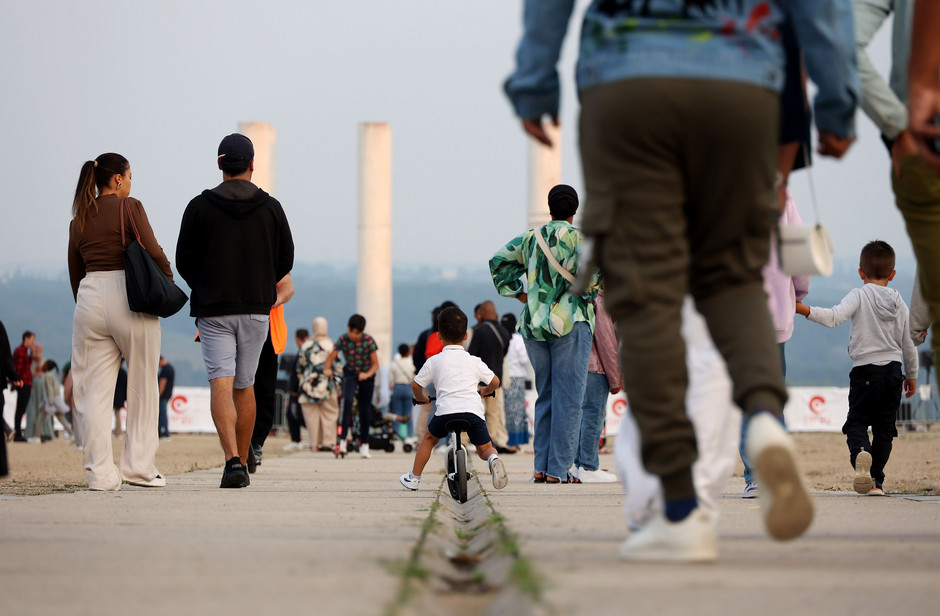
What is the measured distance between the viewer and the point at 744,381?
10.1ft

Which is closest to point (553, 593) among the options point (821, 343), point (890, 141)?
point (890, 141)

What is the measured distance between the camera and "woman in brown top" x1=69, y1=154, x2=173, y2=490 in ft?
22.8

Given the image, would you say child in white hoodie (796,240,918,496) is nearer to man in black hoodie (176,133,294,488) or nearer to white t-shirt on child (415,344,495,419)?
white t-shirt on child (415,344,495,419)

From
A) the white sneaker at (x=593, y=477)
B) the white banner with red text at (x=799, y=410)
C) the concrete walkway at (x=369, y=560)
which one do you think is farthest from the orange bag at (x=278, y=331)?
the white banner with red text at (x=799, y=410)

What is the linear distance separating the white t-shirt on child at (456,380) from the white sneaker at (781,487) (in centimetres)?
420

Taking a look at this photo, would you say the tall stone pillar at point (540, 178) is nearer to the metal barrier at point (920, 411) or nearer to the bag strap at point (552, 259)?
the metal barrier at point (920, 411)

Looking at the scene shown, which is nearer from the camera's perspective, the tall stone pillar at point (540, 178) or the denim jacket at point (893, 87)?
the denim jacket at point (893, 87)

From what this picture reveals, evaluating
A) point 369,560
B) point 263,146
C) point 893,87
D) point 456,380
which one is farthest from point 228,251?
point 263,146

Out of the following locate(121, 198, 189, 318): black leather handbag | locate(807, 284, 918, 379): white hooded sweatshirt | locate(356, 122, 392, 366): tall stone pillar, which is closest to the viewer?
locate(121, 198, 189, 318): black leather handbag

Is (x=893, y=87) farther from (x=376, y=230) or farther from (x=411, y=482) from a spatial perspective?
(x=376, y=230)

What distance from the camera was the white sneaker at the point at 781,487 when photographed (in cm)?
284

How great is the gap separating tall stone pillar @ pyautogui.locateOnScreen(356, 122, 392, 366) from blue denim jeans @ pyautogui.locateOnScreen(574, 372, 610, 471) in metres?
21.3

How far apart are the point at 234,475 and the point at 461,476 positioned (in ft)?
4.65

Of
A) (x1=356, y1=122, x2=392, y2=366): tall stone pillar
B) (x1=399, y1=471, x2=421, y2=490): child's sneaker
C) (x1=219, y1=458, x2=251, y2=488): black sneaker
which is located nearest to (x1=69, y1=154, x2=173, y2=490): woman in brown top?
(x1=219, y1=458, x2=251, y2=488): black sneaker
